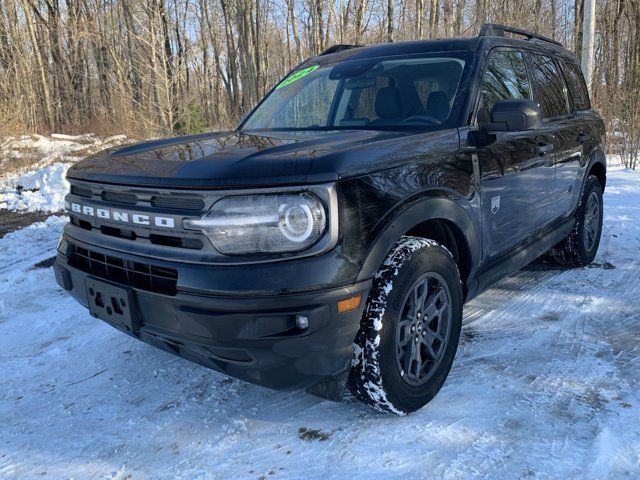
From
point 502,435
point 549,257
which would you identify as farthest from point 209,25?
point 502,435

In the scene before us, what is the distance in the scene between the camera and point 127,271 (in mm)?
2312

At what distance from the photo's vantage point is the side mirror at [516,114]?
2.77 meters

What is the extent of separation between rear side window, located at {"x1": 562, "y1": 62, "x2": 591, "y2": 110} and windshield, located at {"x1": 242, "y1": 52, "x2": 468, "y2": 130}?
186cm

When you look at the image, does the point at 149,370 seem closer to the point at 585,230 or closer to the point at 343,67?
the point at 343,67

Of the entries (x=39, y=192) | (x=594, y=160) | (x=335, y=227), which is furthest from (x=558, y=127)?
(x=39, y=192)

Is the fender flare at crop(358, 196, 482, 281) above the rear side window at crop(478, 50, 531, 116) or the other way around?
the other way around

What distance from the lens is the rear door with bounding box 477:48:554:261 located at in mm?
3043

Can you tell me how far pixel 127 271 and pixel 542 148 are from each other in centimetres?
278

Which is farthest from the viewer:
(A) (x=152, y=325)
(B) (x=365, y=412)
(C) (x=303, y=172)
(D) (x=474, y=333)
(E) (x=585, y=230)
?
(E) (x=585, y=230)

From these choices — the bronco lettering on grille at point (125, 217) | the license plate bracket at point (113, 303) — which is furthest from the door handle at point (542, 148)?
the license plate bracket at point (113, 303)

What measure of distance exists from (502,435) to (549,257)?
3.02 m

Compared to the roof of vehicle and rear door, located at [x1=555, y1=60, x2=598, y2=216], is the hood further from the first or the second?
rear door, located at [x1=555, y1=60, x2=598, y2=216]

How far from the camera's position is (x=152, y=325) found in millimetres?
2215

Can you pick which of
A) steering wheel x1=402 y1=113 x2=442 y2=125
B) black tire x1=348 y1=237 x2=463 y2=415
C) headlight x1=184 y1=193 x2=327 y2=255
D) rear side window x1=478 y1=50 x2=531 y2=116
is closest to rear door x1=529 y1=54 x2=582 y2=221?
rear side window x1=478 y1=50 x2=531 y2=116
